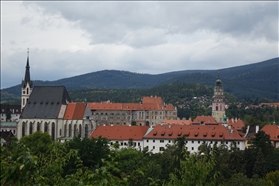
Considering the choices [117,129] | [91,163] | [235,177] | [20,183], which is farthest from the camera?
[117,129]

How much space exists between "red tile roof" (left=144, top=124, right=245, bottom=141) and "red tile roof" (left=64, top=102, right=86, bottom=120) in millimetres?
26904

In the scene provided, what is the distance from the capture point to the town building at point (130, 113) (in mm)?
154250

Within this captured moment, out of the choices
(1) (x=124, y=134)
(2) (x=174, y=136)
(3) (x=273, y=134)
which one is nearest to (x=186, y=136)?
(2) (x=174, y=136)

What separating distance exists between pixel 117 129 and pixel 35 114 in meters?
26.6

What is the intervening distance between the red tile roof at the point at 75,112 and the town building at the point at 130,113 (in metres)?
37.3

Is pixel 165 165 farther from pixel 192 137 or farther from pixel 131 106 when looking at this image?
pixel 131 106

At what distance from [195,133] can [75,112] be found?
114 ft

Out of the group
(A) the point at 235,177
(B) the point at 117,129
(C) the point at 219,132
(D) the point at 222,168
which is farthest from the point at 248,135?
(A) the point at 235,177

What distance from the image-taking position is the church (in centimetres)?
11281

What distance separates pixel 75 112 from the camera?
373ft

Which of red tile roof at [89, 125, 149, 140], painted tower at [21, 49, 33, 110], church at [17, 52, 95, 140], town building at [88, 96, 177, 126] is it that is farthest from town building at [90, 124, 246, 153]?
town building at [88, 96, 177, 126]

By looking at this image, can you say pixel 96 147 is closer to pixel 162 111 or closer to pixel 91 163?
pixel 91 163

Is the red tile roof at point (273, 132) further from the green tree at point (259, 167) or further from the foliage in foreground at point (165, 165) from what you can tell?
the green tree at point (259, 167)

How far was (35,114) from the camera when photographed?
4530 inches
